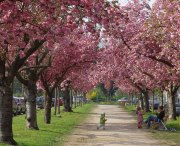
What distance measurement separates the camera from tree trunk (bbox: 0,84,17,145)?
15339mm

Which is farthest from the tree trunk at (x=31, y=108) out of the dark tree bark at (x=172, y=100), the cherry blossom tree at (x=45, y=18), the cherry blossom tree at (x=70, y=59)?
the dark tree bark at (x=172, y=100)

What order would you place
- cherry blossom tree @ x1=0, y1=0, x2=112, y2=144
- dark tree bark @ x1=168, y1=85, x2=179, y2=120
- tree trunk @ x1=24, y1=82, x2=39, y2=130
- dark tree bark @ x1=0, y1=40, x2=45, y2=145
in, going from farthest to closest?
1. dark tree bark @ x1=168, y1=85, x2=179, y2=120
2. tree trunk @ x1=24, y1=82, x2=39, y2=130
3. dark tree bark @ x1=0, y1=40, x2=45, y2=145
4. cherry blossom tree @ x1=0, y1=0, x2=112, y2=144

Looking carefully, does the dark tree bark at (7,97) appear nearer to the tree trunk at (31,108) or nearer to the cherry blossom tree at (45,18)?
the cherry blossom tree at (45,18)

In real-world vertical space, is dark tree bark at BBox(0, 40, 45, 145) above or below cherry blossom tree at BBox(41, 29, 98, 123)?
below

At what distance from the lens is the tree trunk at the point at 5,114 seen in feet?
50.3

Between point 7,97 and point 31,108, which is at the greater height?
point 7,97

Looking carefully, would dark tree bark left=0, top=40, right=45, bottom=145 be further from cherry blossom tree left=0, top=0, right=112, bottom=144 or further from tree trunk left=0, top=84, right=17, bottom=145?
cherry blossom tree left=0, top=0, right=112, bottom=144

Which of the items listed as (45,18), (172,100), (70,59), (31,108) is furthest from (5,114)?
(172,100)

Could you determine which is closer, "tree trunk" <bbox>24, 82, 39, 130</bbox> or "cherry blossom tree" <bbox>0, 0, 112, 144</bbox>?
"cherry blossom tree" <bbox>0, 0, 112, 144</bbox>

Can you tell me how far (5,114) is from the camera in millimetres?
15484

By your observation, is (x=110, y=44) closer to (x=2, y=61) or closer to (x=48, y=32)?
(x=2, y=61)

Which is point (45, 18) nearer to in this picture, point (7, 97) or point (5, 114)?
point (7, 97)

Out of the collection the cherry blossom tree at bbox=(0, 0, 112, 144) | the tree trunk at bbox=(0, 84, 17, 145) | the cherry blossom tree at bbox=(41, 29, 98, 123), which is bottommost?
the tree trunk at bbox=(0, 84, 17, 145)

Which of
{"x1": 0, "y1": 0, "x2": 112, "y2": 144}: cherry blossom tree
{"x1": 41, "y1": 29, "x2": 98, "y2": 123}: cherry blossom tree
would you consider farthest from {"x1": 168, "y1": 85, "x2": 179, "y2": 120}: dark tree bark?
{"x1": 0, "y1": 0, "x2": 112, "y2": 144}: cherry blossom tree
